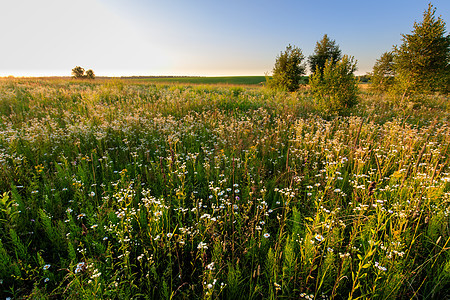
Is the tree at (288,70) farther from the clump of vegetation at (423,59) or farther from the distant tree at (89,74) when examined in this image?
the distant tree at (89,74)

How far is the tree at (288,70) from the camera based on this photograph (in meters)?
25.5

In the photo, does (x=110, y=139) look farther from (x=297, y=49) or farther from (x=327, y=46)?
(x=327, y=46)

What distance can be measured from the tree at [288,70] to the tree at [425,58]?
1187 cm

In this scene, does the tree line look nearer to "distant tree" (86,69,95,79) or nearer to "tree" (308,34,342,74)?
"tree" (308,34,342,74)

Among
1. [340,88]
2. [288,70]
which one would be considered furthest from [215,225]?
[288,70]

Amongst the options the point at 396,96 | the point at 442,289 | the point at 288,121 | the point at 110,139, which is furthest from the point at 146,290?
the point at 396,96

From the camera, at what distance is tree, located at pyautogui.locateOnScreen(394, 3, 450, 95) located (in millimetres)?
13934

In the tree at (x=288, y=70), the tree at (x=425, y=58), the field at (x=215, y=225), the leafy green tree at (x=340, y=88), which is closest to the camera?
the field at (x=215, y=225)

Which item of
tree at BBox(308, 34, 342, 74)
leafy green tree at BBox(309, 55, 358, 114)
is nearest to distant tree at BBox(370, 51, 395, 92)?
tree at BBox(308, 34, 342, 74)

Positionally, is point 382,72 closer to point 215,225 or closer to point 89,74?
point 215,225

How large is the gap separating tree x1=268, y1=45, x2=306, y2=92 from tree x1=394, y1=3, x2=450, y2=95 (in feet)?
39.0

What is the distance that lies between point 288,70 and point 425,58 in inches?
528

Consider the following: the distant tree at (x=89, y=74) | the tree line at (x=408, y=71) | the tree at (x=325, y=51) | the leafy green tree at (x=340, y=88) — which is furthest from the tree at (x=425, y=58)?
the distant tree at (x=89, y=74)

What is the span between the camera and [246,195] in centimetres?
311
